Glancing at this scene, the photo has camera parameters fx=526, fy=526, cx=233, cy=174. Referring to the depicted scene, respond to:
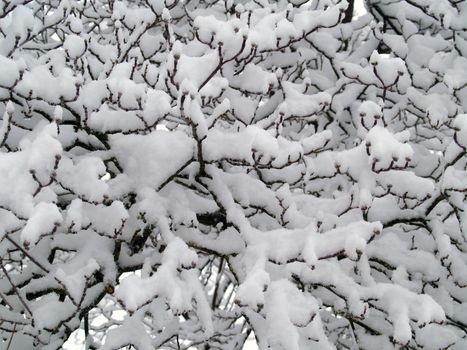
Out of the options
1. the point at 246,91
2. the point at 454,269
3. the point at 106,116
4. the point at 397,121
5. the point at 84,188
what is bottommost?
the point at 454,269

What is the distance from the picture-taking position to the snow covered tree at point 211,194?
2.22m

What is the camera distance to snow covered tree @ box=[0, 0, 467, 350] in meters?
2.22

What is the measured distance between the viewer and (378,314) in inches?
121

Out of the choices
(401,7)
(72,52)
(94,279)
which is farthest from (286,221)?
(401,7)

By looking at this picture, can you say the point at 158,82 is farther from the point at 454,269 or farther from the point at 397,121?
the point at 397,121

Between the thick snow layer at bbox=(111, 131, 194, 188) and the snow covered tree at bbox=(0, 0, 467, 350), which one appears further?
the thick snow layer at bbox=(111, 131, 194, 188)

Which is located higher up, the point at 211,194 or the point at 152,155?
the point at 152,155

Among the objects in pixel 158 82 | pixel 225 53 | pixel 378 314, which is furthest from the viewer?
pixel 378 314

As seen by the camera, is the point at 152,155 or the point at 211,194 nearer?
the point at 152,155

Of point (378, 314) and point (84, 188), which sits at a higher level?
point (84, 188)

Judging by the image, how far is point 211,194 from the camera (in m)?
2.87

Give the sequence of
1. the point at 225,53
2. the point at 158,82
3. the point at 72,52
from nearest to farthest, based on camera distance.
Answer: the point at 225,53 < the point at 72,52 < the point at 158,82

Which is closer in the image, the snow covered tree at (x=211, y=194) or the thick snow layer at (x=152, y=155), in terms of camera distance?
the snow covered tree at (x=211, y=194)

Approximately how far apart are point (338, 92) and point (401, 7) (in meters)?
0.89
